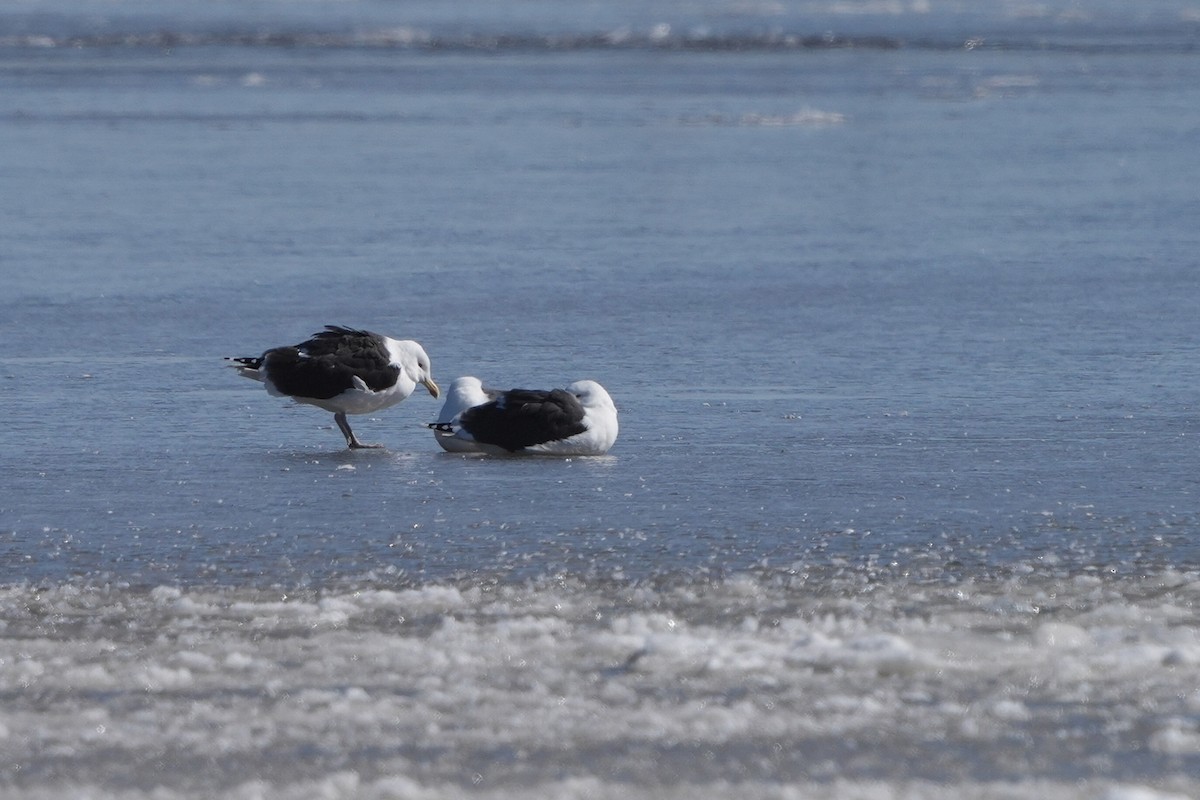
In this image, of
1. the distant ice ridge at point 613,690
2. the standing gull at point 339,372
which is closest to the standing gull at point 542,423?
the standing gull at point 339,372

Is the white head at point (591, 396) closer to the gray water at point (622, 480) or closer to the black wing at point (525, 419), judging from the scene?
the black wing at point (525, 419)

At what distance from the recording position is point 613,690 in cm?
460

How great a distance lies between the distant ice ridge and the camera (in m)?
4.06

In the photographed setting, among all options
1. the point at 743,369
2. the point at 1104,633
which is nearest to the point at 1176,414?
the point at 743,369

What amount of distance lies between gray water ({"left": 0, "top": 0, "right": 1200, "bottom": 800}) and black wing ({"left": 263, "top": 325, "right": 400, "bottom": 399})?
0.27 metres

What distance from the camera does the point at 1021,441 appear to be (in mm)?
7500

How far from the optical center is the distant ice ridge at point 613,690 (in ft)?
13.3

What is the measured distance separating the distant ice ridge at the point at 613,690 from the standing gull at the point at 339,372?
228 cm

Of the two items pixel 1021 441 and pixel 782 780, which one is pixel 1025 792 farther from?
pixel 1021 441

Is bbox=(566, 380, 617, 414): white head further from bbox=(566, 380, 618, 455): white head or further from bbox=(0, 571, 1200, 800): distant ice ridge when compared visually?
bbox=(0, 571, 1200, 800): distant ice ridge

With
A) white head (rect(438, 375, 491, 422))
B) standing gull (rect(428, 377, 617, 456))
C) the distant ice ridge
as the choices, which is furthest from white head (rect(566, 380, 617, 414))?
the distant ice ridge

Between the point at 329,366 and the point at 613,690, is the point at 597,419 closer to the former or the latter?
the point at 329,366

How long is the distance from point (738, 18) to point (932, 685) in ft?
153

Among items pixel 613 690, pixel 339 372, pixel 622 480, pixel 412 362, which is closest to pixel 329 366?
pixel 339 372
